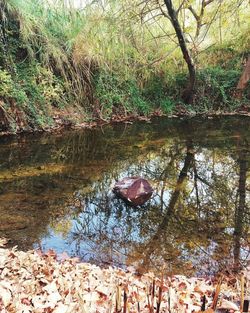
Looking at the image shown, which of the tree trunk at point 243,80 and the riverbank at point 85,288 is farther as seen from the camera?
the tree trunk at point 243,80

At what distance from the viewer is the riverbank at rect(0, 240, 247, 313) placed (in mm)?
1977

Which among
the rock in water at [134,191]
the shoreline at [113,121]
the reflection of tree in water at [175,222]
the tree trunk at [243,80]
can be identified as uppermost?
the tree trunk at [243,80]

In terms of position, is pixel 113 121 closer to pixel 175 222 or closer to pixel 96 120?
pixel 96 120

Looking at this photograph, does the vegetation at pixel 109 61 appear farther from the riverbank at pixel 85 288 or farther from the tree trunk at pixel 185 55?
the riverbank at pixel 85 288

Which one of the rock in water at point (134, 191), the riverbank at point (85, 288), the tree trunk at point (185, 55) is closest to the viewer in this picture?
the riverbank at point (85, 288)

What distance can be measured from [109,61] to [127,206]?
5572mm

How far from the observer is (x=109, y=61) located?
8648 millimetres

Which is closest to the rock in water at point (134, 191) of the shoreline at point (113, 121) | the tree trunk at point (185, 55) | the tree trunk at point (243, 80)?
the shoreline at point (113, 121)

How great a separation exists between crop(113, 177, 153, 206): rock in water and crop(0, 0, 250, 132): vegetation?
356cm

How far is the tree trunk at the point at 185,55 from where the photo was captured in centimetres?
775

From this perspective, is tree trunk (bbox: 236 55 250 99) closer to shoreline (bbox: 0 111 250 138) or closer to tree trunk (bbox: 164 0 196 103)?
shoreline (bbox: 0 111 250 138)

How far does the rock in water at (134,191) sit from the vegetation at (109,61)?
3.56m

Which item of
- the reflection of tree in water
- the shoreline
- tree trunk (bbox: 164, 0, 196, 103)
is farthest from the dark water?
tree trunk (bbox: 164, 0, 196, 103)

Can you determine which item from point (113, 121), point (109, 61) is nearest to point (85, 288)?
point (113, 121)
